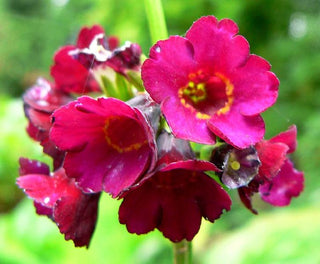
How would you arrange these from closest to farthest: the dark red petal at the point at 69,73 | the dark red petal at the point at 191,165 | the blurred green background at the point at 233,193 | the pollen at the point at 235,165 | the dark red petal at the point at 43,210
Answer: the dark red petal at the point at 191,165
the pollen at the point at 235,165
the dark red petal at the point at 43,210
the dark red petal at the point at 69,73
the blurred green background at the point at 233,193

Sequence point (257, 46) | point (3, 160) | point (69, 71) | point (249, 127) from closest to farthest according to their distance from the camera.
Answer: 1. point (249, 127)
2. point (69, 71)
3. point (3, 160)
4. point (257, 46)

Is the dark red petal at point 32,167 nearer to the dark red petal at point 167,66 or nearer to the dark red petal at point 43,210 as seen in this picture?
the dark red petal at point 43,210

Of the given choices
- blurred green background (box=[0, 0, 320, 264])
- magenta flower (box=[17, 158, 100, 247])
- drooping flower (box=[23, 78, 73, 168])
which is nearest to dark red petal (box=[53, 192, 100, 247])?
magenta flower (box=[17, 158, 100, 247])

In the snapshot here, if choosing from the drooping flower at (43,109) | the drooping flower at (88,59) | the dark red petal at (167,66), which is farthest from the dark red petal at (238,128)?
the drooping flower at (43,109)

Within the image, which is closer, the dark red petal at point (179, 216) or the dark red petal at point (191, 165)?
the dark red petal at point (191, 165)

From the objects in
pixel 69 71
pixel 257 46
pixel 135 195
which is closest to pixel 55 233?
pixel 69 71

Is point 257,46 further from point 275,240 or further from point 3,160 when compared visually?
point 275,240

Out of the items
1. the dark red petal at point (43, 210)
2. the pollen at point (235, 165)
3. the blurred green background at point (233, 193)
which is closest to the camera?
the pollen at point (235, 165)
